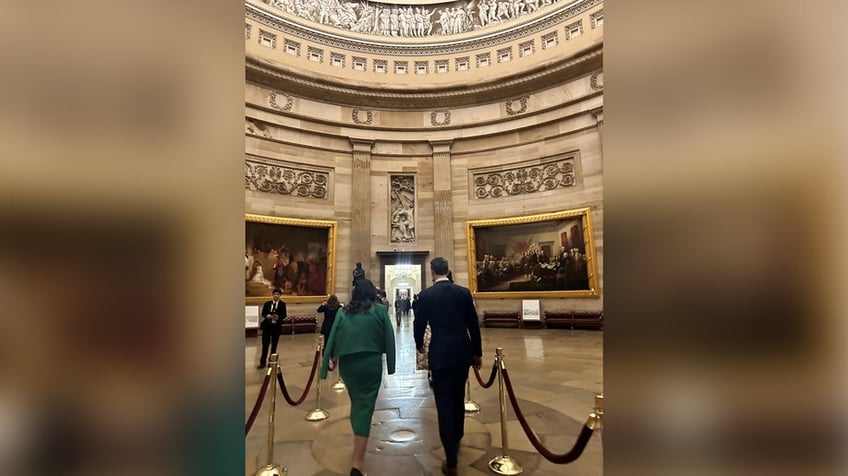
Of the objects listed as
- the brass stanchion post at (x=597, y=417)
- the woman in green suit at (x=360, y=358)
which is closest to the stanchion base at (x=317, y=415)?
the woman in green suit at (x=360, y=358)

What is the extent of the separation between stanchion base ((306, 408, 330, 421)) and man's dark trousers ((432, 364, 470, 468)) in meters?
2.00

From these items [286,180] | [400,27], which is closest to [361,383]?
[286,180]

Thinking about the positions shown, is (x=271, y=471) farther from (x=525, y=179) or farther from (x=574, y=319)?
(x=525, y=179)

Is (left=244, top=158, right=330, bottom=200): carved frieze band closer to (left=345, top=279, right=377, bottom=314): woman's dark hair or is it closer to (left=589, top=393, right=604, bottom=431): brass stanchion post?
(left=345, top=279, right=377, bottom=314): woman's dark hair

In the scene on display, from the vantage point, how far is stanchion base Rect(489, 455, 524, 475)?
3.50 meters

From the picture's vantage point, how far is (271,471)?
137 inches

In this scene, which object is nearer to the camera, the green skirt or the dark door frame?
the green skirt

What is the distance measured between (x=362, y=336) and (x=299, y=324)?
416 inches

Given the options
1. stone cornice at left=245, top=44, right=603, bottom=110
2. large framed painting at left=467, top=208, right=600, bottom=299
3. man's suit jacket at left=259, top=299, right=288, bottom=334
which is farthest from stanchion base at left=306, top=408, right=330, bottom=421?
stone cornice at left=245, top=44, right=603, bottom=110

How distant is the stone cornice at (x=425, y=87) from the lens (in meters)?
13.7
